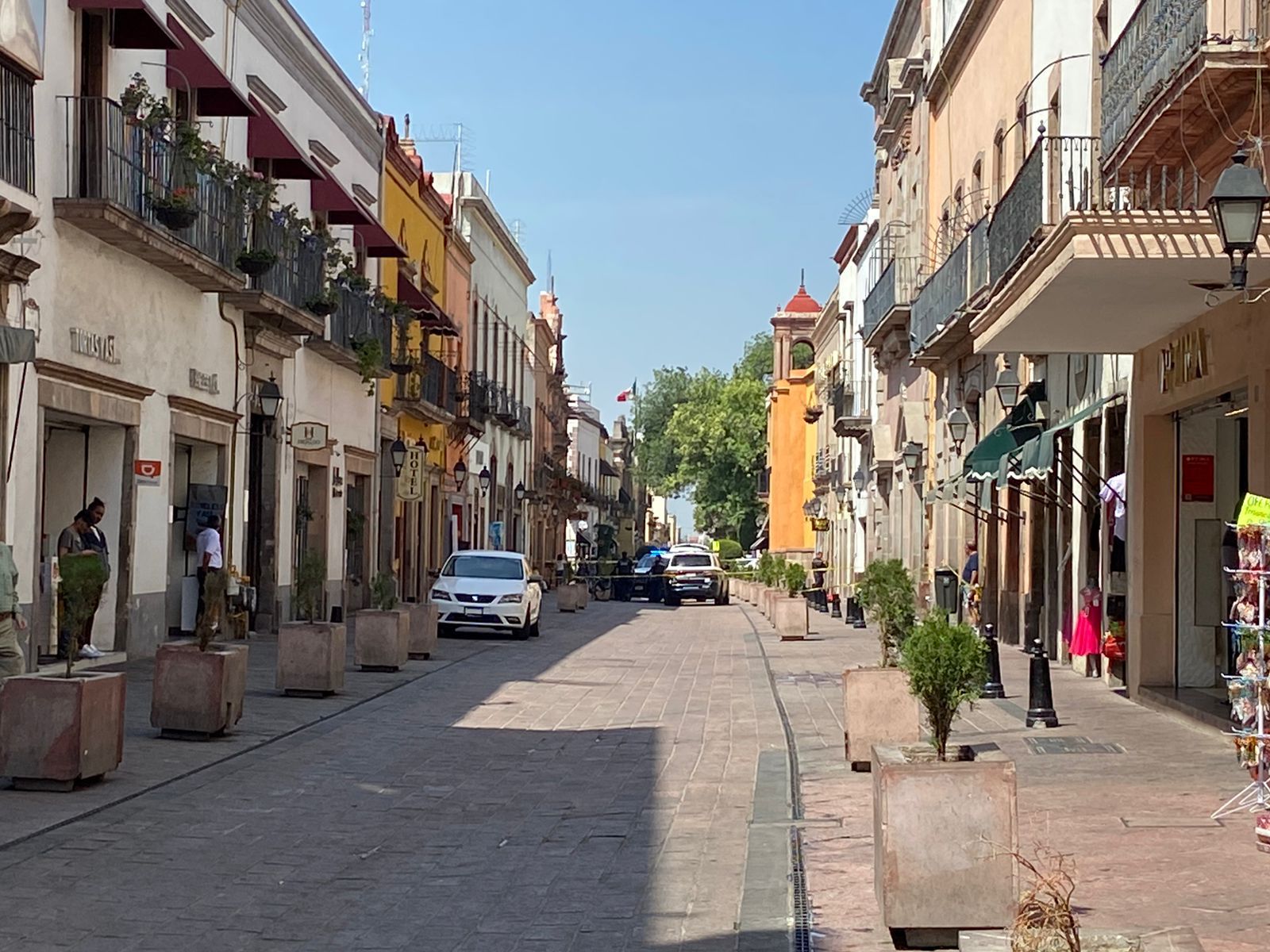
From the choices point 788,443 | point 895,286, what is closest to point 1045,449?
point 895,286

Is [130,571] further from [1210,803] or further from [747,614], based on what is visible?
[747,614]

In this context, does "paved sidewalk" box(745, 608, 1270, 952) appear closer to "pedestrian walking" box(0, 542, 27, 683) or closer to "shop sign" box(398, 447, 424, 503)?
"pedestrian walking" box(0, 542, 27, 683)

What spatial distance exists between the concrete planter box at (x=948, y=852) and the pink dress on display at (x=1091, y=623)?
13928 mm

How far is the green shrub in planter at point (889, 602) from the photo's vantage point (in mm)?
13805

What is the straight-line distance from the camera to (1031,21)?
23.6 meters

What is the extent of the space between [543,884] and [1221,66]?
791 centimetres

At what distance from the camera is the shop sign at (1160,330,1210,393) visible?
15.4 meters

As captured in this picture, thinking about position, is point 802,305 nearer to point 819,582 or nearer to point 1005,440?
point 819,582

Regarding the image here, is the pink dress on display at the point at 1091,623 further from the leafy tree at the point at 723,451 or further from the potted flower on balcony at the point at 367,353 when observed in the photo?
the leafy tree at the point at 723,451

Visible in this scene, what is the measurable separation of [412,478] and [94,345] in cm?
1939

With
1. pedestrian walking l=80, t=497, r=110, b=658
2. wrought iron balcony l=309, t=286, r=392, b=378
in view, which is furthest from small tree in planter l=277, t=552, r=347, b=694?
wrought iron balcony l=309, t=286, r=392, b=378

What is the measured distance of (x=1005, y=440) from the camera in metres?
23.9

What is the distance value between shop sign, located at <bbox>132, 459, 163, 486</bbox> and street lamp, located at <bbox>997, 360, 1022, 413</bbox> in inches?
431

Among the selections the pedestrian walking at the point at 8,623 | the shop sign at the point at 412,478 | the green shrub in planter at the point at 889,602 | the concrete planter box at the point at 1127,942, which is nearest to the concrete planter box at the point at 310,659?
the pedestrian walking at the point at 8,623
